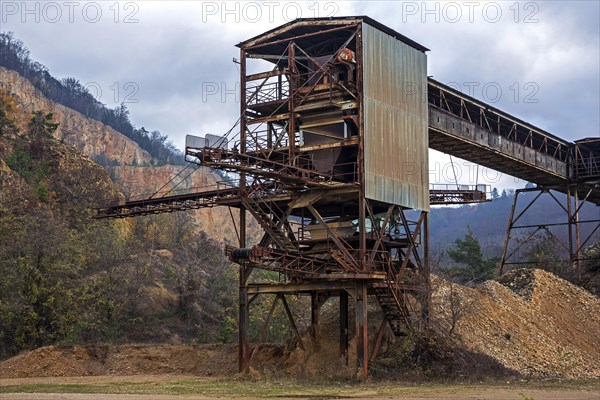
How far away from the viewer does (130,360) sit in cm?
4509

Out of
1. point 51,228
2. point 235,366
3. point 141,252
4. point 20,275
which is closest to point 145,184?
point 141,252

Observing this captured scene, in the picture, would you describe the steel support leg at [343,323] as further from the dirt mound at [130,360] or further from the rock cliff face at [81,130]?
the rock cliff face at [81,130]

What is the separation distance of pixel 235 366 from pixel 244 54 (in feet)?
48.2

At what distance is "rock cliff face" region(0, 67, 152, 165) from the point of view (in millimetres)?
136100

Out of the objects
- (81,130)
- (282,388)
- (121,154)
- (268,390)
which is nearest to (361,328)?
(282,388)

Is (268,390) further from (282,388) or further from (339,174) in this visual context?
(339,174)

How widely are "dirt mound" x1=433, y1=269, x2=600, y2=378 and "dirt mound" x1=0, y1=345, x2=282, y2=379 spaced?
9027mm

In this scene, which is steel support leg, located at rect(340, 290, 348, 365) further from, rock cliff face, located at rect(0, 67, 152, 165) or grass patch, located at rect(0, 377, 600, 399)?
rock cliff face, located at rect(0, 67, 152, 165)

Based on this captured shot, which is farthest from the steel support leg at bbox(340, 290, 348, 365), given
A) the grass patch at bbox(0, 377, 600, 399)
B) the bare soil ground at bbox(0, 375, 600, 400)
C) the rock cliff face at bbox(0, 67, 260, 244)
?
the rock cliff face at bbox(0, 67, 260, 244)

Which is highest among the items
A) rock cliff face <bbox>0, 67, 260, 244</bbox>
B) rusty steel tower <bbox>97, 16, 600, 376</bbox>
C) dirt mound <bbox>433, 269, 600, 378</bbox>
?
rock cliff face <bbox>0, 67, 260, 244</bbox>

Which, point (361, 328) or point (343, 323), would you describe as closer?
point (361, 328)

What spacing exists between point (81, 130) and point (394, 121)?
4479 inches

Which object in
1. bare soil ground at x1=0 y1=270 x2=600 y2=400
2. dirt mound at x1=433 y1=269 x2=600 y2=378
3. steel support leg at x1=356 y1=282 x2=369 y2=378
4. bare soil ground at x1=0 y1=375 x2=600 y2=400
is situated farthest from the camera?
dirt mound at x1=433 y1=269 x2=600 y2=378

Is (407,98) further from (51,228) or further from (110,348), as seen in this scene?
(51,228)
